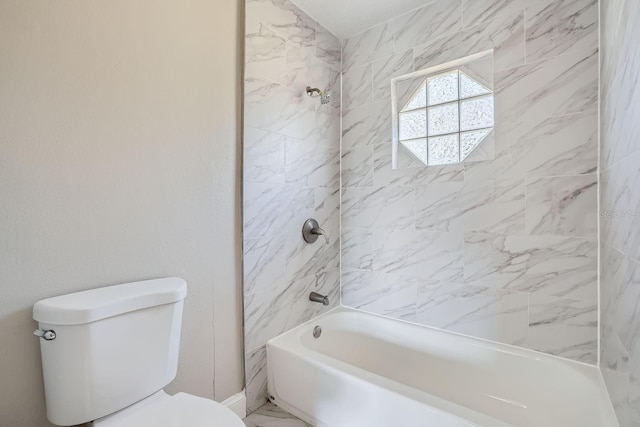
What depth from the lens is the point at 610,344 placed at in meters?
1.14

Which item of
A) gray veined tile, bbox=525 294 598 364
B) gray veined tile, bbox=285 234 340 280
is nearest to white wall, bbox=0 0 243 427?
gray veined tile, bbox=285 234 340 280

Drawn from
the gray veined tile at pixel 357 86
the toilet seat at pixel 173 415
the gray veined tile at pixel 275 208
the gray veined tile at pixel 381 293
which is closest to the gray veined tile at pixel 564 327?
the gray veined tile at pixel 381 293

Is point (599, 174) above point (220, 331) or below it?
above

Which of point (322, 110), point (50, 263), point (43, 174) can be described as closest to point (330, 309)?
point (322, 110)

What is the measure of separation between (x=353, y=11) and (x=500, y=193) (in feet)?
4.85

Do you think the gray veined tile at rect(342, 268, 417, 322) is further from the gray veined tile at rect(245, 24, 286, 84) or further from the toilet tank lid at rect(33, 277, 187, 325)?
the gray veined tile at rect(245, 24, 286, 84)

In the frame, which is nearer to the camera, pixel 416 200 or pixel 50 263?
pixel 50 263

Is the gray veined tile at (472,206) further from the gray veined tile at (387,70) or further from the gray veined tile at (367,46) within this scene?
the gray veined tile at (367,46)

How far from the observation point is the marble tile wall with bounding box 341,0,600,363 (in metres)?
1.38

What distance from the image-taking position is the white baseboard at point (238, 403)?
1.46m

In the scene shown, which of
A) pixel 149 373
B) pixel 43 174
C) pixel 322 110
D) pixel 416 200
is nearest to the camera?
pixel 43 174

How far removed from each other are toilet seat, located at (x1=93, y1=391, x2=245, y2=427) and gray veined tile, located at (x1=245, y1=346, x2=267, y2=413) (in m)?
0.53

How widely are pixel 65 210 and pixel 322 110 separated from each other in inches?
61.0

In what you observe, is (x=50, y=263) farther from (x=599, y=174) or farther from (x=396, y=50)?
(x=599, y=174)
